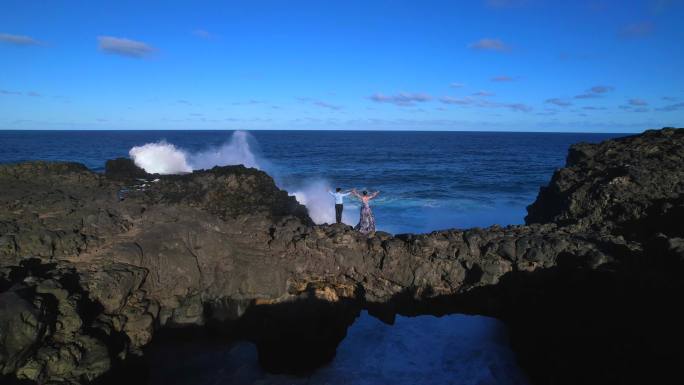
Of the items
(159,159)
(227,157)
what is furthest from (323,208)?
(227,157)

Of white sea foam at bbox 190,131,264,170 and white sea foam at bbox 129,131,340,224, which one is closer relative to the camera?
white sea foam at bbox 129,131,340,224

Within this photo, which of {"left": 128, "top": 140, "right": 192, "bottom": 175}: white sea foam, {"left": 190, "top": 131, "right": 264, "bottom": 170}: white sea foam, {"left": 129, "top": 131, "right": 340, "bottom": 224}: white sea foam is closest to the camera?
{"left": 129, "top": 131, "right": 340, "bottom": 224}: white sea foam

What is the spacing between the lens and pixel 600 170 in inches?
380

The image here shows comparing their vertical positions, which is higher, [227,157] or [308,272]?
[227,157]

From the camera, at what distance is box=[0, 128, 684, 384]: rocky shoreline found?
536 cm

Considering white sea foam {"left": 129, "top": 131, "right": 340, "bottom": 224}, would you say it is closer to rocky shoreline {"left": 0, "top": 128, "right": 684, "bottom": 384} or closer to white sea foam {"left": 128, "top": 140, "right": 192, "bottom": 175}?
white sea foam {"left": 128, "top": 140, "right": 192, "bottom": 175}

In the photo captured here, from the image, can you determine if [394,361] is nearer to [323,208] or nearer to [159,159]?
[323,208]

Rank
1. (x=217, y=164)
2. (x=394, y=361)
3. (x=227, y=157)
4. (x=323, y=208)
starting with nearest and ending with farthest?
(x=394, y=361) < (x=323, y=208) < (x=217, y=164) < (x=227, y=157)

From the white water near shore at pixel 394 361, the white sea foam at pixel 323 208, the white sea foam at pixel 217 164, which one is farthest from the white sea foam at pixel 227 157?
the white water near shore at pixel 394 361

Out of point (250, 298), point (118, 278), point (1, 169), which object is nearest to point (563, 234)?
point (250, 298)

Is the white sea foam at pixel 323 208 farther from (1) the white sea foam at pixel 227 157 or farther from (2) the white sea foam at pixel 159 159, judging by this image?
(2) the white sea foam at pixel 159 159

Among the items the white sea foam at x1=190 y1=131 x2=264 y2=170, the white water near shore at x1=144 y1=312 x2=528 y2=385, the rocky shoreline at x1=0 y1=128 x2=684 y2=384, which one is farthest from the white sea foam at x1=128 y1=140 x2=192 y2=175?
the white water near shore at x1=144 y1=312 x2=528 y2=385

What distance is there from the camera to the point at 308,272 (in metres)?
7.49

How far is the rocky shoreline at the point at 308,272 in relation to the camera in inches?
211
